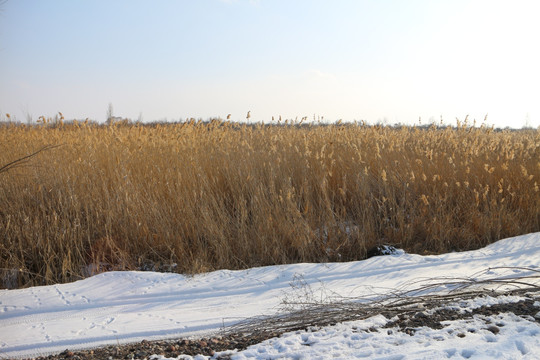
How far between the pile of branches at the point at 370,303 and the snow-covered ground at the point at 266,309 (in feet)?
0.20

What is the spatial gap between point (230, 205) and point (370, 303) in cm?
280

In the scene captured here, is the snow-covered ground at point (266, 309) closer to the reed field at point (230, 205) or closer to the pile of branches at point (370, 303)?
the pile of branches at point (370, 303)

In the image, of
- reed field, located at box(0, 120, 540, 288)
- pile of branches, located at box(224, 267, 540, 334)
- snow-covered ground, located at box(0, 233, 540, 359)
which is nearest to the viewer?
snow-covered ground, located at box(0, 233, 540, 359)

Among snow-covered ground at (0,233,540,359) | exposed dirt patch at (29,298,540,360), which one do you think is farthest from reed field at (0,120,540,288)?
exposed dirt patch at (29,298,540,360)

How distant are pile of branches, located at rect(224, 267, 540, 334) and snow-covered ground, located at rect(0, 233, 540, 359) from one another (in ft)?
0.20

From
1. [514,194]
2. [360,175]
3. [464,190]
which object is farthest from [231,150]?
[514,194]

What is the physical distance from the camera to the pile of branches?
3.18 meters

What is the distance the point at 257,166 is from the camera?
6.27 m

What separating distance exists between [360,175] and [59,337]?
400 centimetres

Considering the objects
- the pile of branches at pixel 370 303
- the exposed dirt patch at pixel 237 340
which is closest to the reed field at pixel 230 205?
the pile of branches at pixel 370 303

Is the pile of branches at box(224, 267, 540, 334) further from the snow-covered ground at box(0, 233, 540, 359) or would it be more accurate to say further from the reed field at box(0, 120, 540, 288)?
the reed field at box(0, 120, 540, 288)

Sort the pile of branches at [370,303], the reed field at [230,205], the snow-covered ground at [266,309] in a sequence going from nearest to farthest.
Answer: the snow-covered ground at [266,309]
the pile of branches at [370,303]
the reed field at [230,205]

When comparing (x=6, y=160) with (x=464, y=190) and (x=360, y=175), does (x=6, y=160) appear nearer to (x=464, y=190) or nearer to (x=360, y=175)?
(x=360, y=175)

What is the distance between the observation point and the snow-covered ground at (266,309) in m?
2.76
